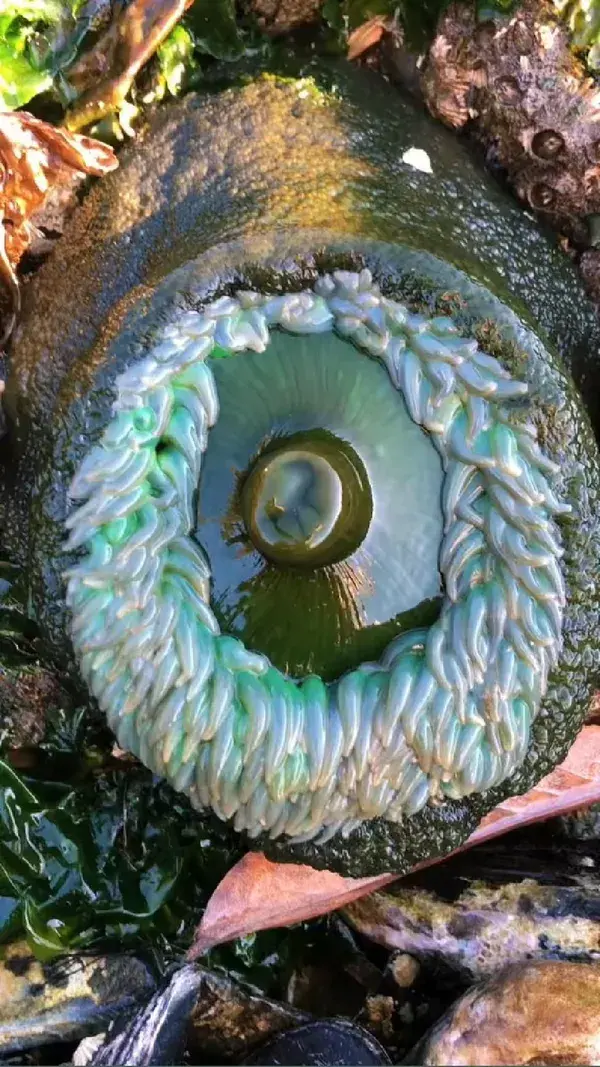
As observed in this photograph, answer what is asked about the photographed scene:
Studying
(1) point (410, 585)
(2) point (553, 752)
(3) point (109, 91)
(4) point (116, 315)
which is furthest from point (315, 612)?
(3) point (109, 91)

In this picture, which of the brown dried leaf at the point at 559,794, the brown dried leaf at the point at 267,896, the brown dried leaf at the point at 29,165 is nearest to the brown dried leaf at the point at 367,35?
the brown dried leaf at the point at 29,165

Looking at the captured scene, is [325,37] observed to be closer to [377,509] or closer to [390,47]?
[390,47]

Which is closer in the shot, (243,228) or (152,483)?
(152,483)

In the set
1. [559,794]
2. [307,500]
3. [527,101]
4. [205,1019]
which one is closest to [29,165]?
[307,500]

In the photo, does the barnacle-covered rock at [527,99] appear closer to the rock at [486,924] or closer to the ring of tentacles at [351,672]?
the ring of tentacles at [351,672]

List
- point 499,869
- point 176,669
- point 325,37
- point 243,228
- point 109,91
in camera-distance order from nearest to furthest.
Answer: point 176,669, point 243,228, point 109,91, point 325,37, point 499,869

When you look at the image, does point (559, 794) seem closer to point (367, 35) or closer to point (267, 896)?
point (267, 896)

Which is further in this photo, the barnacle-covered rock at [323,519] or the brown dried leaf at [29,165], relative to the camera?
the brown dried leaf at [29,165]
